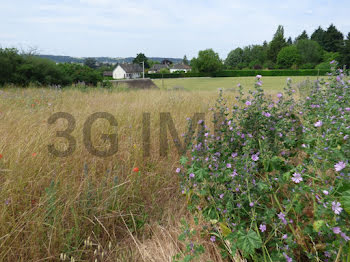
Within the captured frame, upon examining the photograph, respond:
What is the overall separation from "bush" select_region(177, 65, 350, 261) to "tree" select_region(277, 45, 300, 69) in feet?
178

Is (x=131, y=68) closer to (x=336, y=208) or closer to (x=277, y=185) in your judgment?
(x=277, y=185)

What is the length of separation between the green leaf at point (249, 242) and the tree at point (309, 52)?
192 feet

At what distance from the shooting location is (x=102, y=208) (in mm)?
1735

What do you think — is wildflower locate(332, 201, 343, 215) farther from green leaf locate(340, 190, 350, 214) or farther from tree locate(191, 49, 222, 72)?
tree locate(191, 49, 222, 72)

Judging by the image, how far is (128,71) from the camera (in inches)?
2667

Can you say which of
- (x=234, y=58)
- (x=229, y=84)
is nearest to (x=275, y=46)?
(x=234, y=58)

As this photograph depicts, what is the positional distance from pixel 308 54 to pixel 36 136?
61956mm

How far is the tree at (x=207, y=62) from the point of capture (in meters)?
55.3

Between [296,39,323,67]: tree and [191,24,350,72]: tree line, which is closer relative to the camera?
[191,24,350,72]: tree line

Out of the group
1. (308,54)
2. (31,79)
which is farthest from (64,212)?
(308,54)

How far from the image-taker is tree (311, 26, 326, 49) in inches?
2400

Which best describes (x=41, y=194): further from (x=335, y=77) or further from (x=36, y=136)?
(x=335, y=77)

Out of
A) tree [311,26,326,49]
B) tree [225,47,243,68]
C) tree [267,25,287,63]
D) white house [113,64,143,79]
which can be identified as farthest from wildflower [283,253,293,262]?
tree [225,47,243,68]

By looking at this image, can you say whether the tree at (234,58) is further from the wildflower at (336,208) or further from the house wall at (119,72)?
the wildflower at (336,208)
